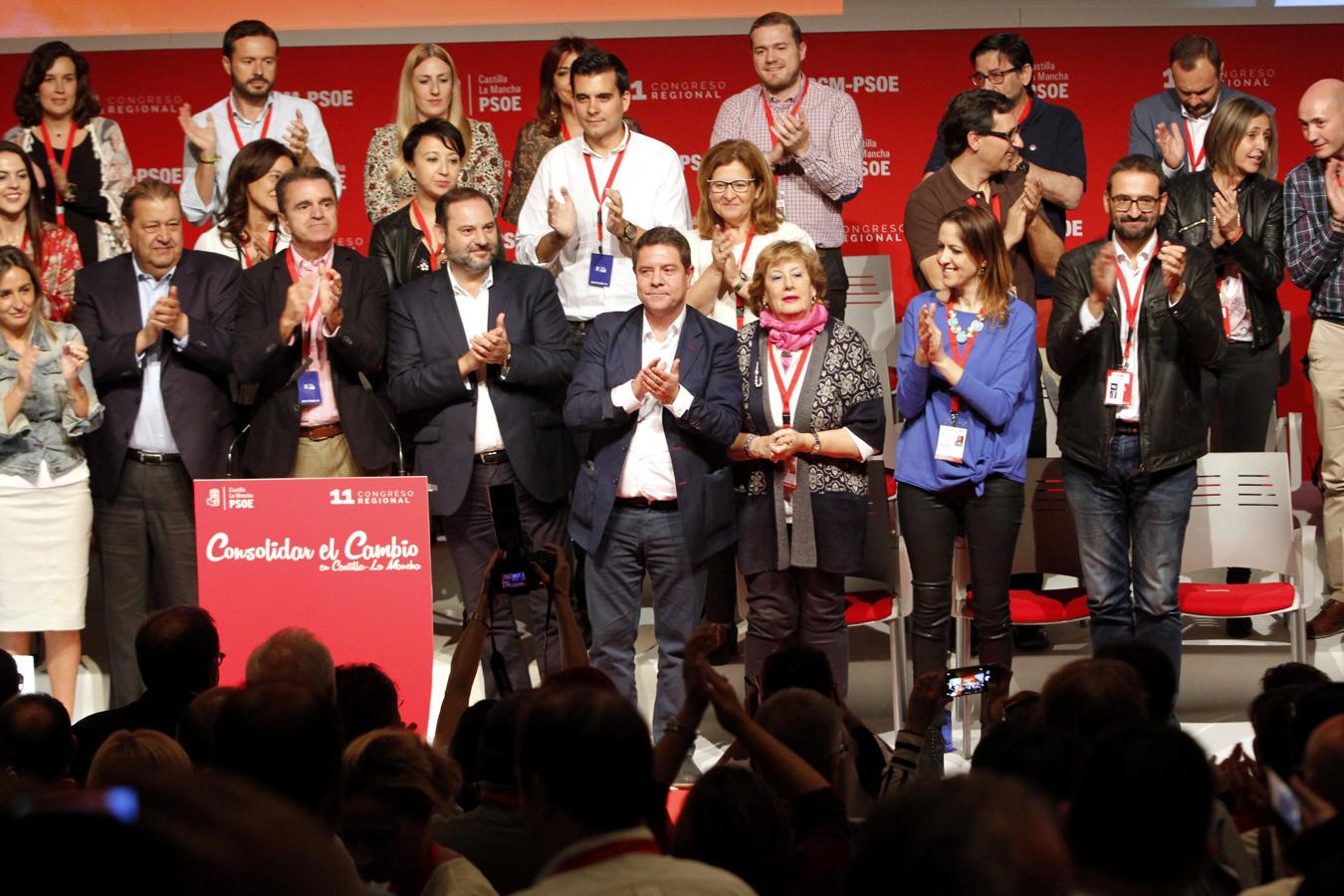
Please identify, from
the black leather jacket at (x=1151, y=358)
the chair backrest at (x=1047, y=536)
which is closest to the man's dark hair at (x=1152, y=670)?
the black leather jacket at (x=1151, y=358)

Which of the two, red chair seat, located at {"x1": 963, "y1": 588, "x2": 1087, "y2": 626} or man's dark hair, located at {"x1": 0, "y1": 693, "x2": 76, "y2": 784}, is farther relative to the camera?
red chair seat, located at {"x1": 963, "y1": 588, "x2": 1087, "y2": 626}

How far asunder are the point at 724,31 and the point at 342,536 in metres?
4.70

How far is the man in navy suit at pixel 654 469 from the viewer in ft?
17.6

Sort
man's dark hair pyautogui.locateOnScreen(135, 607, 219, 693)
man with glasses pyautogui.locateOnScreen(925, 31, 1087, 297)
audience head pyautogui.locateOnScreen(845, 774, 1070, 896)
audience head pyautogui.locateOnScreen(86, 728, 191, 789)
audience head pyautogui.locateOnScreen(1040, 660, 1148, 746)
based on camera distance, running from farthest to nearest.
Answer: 1. man with glasses pyautogui.locateOnScreen(925, 31, 1087, 297)
2. man's dark hair pyautogui.locateOnScreen(135, 607, 219, 693)
3. audience head pyautogui.locateOnScreen(1040, 660, 1148, 746)
4. audience head pyautogui.locateOnScreen(86, 728, 191, 789)
5. audience head pyautogui.locateOnScreen(845, 774, 1070, 896)

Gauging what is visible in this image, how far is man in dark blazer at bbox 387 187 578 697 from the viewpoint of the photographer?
556 cm

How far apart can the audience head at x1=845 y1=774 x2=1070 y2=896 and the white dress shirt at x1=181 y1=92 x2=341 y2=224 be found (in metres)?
5.65

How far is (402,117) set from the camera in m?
6.67

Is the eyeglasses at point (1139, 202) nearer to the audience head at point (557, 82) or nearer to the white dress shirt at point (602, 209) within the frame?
the white dress shirt at point (602, 209)

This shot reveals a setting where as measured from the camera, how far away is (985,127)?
6.21 meters

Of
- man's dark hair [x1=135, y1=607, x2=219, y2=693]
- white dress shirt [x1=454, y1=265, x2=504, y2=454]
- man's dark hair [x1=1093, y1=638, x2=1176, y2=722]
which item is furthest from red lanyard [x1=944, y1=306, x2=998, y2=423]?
man's dark hair [x1=135, y1=607, x2=219, y2=693]

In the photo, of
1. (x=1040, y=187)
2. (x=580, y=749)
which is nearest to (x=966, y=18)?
(x=1040, y=187)

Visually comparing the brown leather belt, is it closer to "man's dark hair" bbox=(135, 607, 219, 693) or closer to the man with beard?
the man with beard

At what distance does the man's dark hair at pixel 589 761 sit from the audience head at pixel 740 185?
3.82 meters

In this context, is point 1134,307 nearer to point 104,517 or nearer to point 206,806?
point 104,517
